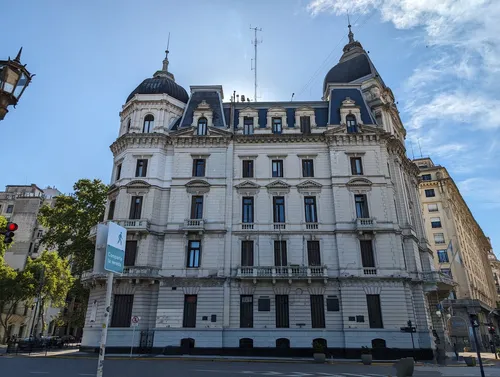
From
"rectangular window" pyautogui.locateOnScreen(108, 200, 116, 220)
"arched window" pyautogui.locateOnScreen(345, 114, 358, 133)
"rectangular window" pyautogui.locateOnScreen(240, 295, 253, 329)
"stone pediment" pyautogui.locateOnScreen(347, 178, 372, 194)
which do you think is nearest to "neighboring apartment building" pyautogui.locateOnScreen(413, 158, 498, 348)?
"stone pediment" pyautogui.locateOnScreen(347, 178, 372, 194)

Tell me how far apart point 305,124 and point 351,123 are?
15.3 ft

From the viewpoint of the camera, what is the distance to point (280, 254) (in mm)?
30797

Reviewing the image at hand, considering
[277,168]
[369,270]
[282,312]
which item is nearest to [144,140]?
[277,168]

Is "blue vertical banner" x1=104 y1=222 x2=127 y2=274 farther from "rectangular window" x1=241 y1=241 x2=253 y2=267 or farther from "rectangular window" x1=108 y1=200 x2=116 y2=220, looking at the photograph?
"rectangular window" x1=108 y1=200 x2=116 y2=220

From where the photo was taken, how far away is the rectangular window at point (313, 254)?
3081 cm

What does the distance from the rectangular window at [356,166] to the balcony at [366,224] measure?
489 centimetres

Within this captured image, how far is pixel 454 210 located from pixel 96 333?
64414mm

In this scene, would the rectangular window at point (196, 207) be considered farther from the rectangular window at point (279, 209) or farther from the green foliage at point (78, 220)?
the green foliage at point (78, 220)

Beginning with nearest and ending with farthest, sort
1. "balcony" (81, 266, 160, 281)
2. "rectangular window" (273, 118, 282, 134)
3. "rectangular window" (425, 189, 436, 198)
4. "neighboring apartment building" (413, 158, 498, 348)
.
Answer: "balcony" (81, 266, 160, 281), "rectangular window" (273, 118, 282, 134), "neighboring apartment building" (413, 158, 498, 348), "rectangular window" (425, 189, 436, 198)

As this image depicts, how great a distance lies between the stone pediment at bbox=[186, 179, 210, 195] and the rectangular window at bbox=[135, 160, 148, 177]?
15.2ft

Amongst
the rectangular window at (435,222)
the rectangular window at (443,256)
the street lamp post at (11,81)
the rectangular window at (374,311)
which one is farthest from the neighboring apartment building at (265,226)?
the rectangular window at (435,222)

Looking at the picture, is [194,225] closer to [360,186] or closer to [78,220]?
[360,186]

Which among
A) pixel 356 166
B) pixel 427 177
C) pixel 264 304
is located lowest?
pixel 264 304

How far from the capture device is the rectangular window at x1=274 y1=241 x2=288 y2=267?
101ft
